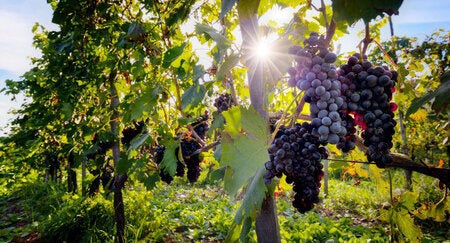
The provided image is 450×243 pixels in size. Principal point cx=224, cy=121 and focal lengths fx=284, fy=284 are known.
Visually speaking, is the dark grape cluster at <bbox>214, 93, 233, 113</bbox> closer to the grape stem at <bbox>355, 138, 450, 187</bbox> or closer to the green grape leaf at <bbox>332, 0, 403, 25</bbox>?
the grape stem at <bbox>355, 138, 450, 187</bbox>

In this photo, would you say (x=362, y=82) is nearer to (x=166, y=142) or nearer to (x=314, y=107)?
(x=314, y=107)

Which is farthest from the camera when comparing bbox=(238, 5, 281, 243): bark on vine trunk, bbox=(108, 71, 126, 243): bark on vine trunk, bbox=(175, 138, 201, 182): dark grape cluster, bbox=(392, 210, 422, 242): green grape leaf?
bbox=(108, 71, 126, 243): bark on vine trunk

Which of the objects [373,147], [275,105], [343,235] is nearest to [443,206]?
[373,147]

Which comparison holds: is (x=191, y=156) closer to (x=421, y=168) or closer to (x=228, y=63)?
(x=228, y=63)

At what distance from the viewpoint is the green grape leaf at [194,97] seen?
1351 mm

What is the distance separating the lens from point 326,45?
0.88 m

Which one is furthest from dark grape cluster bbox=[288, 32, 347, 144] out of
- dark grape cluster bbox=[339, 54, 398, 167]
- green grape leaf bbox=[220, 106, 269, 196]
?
green grape leaf bbox=[220, 106, 269, 196]

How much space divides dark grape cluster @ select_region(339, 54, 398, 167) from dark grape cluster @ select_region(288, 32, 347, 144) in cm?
6

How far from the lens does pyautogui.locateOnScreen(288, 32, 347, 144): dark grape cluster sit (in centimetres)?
82

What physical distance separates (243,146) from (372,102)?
0.43 m

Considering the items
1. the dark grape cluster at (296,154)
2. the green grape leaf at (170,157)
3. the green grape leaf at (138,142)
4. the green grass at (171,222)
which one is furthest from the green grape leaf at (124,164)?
the green grass at (171,222)

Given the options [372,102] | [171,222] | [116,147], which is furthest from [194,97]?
[171,222]

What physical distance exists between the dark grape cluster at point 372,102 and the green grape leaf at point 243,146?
311 millimetres

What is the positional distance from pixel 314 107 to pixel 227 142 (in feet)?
1.02
